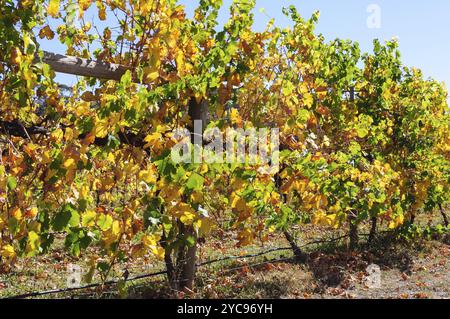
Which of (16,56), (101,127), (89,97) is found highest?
(16,56)

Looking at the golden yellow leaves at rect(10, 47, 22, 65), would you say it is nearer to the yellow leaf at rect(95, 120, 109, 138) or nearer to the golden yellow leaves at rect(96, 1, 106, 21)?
the yellow leaf at rect(95, 120, 109, 138)

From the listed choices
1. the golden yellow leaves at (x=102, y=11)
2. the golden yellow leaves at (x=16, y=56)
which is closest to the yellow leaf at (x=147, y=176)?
the golden yellow leaves at (x=16, y=56)

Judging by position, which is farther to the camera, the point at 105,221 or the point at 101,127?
the point at 101,127

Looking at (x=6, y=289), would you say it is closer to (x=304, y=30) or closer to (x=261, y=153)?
(x=261, y=153)

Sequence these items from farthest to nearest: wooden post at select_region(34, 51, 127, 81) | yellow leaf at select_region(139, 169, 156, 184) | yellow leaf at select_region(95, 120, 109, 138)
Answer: wooden post at select_region(34, 51, 127, 81), yellow leaf at select_region(139, 169, 156, 184), yellow leaf at select_region(95, 120, 109, 138)

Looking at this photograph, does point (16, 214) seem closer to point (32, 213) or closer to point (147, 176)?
point (32, 213)

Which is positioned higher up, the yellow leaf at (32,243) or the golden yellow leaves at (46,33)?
the golden yellow leaves at (46,33)

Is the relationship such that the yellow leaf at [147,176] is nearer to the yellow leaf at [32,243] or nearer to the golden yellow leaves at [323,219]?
the yellow leaf at [32,243]

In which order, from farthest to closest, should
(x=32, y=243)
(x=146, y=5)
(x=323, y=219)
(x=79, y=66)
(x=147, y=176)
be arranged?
(x=323, y=219), (x=146, y=5), (x=79, y=66), (x=147, y=176), (x=32, y=243)

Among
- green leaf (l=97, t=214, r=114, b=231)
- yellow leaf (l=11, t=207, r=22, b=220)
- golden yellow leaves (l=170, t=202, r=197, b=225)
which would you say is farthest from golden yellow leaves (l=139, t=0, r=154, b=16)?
yellow leaf (l=11, t=207, r=22, b=220)

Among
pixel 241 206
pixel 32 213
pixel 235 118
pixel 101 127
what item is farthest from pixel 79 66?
pixel 241 206

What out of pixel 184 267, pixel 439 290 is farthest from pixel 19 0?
pixel 439 290

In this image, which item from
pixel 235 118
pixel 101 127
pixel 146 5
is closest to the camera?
pixel 101 127

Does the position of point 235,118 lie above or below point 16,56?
below
